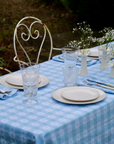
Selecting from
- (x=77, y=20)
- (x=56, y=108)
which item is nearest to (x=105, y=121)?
(x=56, y=108)

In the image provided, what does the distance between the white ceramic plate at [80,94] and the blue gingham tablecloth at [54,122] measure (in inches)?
1.9

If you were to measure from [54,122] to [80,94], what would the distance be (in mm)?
352

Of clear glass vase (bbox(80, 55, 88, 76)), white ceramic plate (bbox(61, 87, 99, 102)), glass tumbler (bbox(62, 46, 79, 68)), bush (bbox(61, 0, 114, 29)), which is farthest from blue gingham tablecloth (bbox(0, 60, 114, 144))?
bush (bbox(61, 0, 114, 29))

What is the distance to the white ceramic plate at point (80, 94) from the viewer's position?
1.47 metres

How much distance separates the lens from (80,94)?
155cm

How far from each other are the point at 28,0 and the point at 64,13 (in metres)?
Answer: 1.37

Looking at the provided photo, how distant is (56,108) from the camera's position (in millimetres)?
1405

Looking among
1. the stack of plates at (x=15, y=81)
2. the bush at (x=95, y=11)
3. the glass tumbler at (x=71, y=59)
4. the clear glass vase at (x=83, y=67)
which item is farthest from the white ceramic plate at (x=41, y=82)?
the bush at (x=95, y=11)

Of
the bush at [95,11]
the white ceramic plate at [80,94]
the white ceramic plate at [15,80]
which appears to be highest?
the bush at [95,11]

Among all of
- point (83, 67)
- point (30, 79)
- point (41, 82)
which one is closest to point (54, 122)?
point (30, 79)

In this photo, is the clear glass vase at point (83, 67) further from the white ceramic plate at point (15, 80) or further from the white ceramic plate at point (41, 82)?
the white ceramic plate at point (15, 80)

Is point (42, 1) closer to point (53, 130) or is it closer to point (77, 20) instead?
point (77, 20)

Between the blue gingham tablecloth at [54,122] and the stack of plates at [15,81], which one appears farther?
the stack of plates at [15,81]

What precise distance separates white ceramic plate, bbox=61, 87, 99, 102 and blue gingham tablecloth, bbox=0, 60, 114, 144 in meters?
0.05
